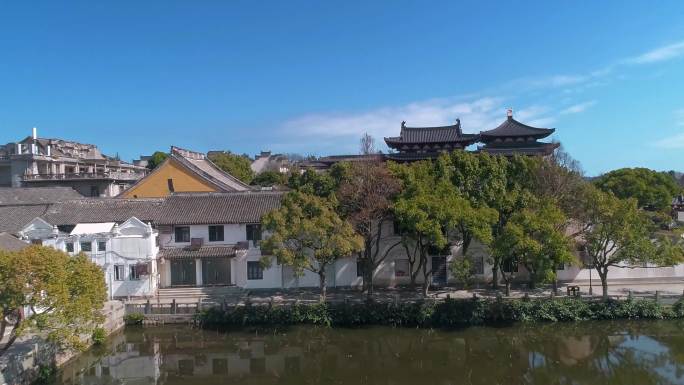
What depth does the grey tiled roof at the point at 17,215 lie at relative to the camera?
92.1ft

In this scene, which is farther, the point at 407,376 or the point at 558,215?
the point at 558,215

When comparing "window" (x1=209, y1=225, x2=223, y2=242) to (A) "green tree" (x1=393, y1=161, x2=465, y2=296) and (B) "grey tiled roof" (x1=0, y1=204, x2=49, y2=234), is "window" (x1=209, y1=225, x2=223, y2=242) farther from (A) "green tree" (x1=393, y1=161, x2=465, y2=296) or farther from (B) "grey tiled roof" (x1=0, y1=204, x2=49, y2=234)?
(B) "grey tiled roof" (x1=0, y1=204, x2=49, y2=234)

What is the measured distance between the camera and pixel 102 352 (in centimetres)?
1958

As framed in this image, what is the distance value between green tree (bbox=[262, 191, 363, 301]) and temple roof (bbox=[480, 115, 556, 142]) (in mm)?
15992

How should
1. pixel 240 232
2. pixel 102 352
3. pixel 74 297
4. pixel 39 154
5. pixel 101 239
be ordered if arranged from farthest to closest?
pixel 39 154 → pixel 240 232 → pixel 101 239 → pixel 102 352 → pixel 74 297

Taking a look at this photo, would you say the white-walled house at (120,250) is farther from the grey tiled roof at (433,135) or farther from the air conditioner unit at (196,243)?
the grey tiled roof at (433,135)

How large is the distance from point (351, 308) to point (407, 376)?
5.45 metres

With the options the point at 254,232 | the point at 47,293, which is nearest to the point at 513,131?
the point at 254,232

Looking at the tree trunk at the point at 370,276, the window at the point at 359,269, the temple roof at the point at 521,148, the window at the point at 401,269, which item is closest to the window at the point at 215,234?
the window at the point at 359,269

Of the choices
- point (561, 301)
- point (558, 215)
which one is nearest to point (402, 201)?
point (558, 215)

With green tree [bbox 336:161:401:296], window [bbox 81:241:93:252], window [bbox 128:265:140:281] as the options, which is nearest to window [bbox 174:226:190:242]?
window [bbox 128:265:140:281]

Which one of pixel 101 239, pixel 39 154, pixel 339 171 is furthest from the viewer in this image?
pixel 39 154

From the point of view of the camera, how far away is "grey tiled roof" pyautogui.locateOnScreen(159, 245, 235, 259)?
84.1 feet

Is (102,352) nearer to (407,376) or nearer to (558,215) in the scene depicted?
(407,376)
